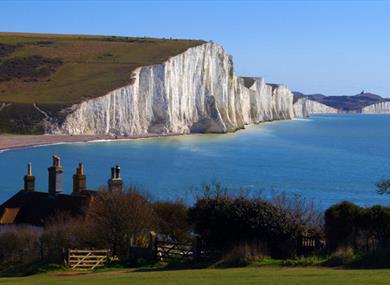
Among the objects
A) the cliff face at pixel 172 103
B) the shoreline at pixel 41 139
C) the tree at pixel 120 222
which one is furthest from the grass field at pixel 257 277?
the cliff face at pixel 172 103

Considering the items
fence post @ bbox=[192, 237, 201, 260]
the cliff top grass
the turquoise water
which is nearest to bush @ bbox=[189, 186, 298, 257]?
fence post @ bbox=[192, 237, 201, 260]

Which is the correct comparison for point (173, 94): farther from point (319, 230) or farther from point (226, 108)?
point (319, 230)

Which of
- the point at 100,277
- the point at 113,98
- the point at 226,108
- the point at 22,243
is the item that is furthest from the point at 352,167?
the point at 226,108

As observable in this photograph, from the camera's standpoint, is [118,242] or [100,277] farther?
[118,242]

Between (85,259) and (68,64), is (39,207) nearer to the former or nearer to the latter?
(85,259)

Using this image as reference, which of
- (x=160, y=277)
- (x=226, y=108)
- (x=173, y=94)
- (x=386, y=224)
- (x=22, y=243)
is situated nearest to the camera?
(x=160, y=277)

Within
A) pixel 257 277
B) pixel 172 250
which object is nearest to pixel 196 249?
pixel 172 250
